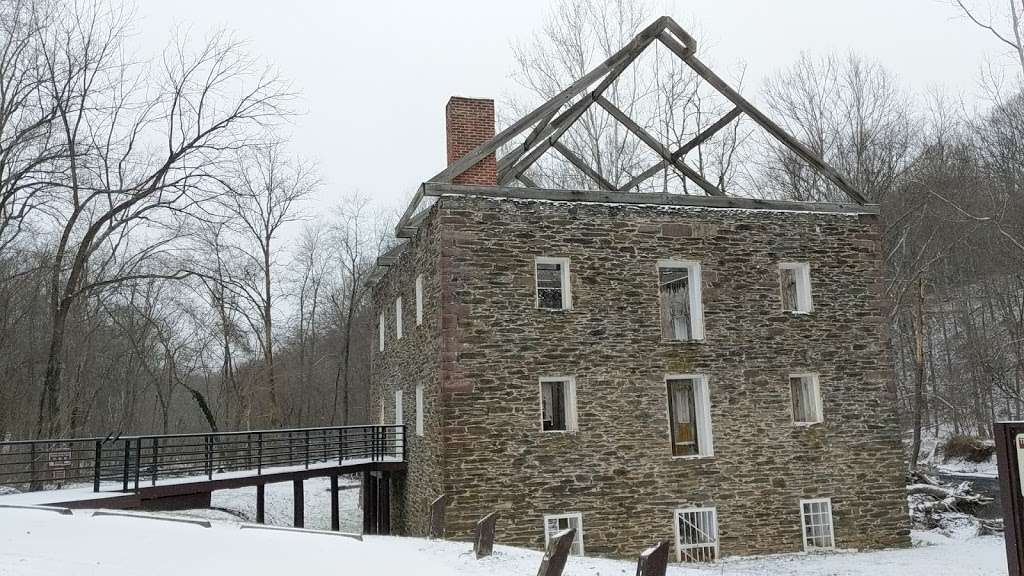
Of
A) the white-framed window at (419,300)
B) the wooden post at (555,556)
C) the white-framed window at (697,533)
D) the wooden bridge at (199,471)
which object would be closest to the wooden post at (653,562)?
the wooden post at (555,556)

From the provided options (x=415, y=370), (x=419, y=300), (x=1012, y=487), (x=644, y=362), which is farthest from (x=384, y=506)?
(x=1012, y=487)

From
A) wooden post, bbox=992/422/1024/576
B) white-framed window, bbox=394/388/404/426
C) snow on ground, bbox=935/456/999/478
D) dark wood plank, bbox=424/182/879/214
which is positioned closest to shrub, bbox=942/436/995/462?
snow on ground, bbox=935/456/999/478

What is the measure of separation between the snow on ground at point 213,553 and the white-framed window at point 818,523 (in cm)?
709

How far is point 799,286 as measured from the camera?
1600 cm

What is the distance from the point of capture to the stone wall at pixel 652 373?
13727 mm

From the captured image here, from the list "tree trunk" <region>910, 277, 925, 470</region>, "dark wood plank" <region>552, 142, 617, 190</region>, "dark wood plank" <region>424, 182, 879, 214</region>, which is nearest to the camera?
"dark wood plank" <region>424, 182, 879, 214</region>

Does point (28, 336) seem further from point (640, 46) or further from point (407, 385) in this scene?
point (640, 46)

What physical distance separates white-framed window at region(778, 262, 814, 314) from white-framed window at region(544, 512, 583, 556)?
639cm

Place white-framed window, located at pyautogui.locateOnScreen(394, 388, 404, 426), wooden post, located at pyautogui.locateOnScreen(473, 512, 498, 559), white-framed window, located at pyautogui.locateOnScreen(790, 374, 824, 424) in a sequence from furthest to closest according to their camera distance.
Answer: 1. white-framed window, located at pyautogui.locateOnScreen(394, 388, 404, 426)
2. white-framed window, located at pyautogui.locateOnScreen(790, 374, 824, 424)
3. wooden post, located at pyautogui.locateOnScreen(473, 512, 498, 559)

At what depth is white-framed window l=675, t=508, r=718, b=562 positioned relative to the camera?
14.3 metres

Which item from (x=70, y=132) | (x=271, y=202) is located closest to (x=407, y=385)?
(x=70, y=132)

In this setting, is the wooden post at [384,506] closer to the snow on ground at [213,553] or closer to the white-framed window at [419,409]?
the white-framed window at [419,409]

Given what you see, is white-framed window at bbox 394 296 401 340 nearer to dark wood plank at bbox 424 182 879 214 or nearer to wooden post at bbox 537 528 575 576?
dark wood plank at bbox 424 182 879 214

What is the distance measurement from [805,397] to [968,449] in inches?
750
